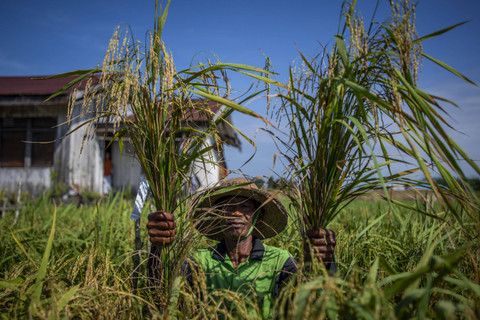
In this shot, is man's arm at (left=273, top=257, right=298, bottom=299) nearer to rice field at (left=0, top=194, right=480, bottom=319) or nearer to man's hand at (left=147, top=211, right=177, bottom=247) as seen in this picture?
rice field at (left=0, top=194, right=480, bottom=319)

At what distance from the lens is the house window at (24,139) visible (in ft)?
33.7

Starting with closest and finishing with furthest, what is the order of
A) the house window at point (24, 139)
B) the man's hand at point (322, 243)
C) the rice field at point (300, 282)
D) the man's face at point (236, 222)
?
the rice field at point (300, 282), the man's hand at point (322, 243), the man's face at point (236, 222), the house window at point (24, 139)

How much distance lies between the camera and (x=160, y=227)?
173 centimetres

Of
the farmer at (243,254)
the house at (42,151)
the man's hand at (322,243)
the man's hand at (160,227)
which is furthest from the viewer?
the house at (42,151)

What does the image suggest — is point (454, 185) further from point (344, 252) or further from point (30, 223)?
point (30, 223)

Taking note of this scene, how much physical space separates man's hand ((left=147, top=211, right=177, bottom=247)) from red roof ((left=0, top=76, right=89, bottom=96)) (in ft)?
29.3

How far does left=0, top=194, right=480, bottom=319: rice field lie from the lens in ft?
3.72

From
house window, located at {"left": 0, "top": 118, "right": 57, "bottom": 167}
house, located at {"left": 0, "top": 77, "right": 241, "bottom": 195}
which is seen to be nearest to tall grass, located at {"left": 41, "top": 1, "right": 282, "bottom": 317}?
house, located at {"left": 0, "top": 77, "right": 241, "bottom": 195}

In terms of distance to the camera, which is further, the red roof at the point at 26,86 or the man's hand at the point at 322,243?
the red roof at the point at 26,86

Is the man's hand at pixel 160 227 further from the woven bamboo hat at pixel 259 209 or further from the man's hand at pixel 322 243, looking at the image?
the man's hand at pixel 322 243

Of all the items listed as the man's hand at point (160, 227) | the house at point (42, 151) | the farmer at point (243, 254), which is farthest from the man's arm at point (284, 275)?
the house at point (42, 151)

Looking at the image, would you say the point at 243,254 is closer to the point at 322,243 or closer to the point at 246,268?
the point at 246,268

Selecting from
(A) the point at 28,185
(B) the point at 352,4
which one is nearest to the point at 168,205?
(B) the point at 352,4

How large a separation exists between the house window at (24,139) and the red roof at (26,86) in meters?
0.87
